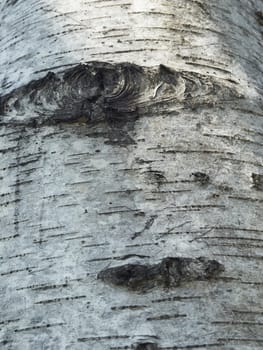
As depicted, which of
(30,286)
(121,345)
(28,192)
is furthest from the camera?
(28,192)

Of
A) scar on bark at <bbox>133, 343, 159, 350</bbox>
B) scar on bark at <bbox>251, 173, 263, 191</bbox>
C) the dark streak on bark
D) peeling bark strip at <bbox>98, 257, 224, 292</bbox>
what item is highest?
the dark streak on bark

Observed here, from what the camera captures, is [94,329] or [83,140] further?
[83,140]

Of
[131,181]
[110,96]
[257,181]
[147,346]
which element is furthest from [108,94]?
[147,346]

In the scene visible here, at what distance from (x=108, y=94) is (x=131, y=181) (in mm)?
180

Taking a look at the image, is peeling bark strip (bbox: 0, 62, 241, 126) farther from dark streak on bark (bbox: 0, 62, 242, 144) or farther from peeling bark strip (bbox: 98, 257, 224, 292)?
peeling bark strip (bbox: 98, 257, 224, 292)

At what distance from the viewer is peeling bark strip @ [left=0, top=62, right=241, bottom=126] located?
1.21m

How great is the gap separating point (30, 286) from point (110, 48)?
0.48 metres

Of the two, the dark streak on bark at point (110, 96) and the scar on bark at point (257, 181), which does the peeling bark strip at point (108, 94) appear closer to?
the dark streak on bark at point (110, 96)

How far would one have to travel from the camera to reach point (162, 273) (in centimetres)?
103

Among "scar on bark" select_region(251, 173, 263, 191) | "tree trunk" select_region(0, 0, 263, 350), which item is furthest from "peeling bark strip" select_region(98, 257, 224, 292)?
"scar on bark" select_region(251, 173, 263, 191)

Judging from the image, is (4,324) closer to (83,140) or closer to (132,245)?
(132,245)

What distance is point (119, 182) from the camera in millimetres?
1134

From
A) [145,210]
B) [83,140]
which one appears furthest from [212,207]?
[83,140]

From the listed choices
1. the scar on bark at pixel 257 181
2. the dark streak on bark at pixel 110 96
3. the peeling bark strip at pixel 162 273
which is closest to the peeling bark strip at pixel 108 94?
the dark streak on bark at pixel 110 96
